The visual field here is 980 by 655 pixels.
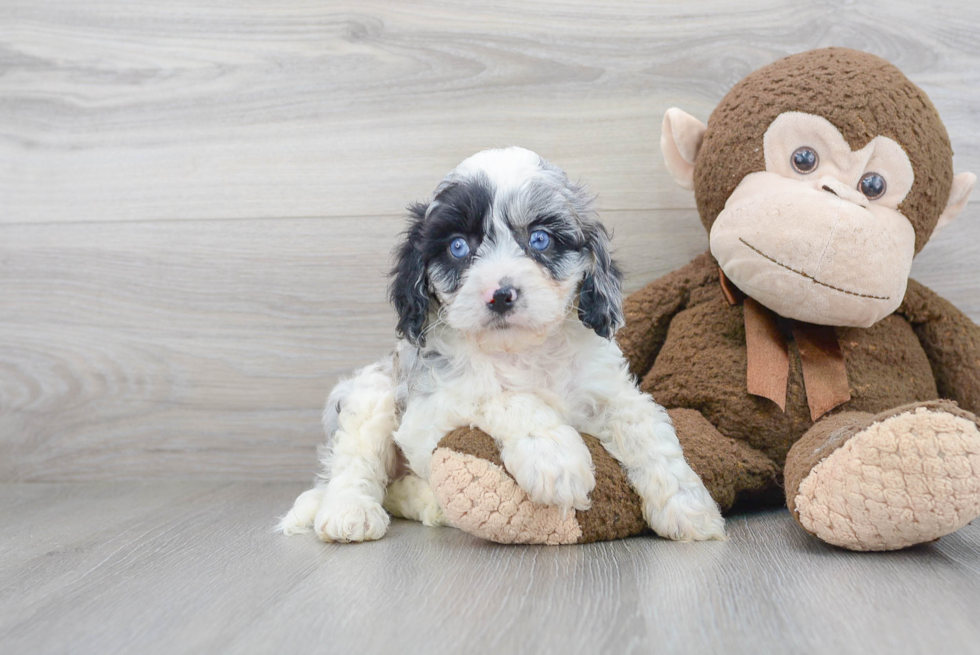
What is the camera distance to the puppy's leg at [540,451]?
1.43 metres

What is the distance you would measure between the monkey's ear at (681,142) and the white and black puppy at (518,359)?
40cm

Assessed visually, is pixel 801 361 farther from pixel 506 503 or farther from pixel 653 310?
pixel 506 503

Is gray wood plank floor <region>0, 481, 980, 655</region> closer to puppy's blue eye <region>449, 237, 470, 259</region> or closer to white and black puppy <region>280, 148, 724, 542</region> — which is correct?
white and black puppy <region>280, 148, 724, 542</region>

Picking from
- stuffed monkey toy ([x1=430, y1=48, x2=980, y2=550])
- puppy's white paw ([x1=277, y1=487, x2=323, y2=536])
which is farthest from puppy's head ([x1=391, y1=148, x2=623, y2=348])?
puppy's white paw ([x1=277, y1=487, x2=323, y2=536])

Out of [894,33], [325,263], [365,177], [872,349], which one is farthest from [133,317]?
[894,33]

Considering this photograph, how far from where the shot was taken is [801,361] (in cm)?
182

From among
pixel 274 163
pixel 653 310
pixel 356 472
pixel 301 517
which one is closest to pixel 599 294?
pixel 653 310

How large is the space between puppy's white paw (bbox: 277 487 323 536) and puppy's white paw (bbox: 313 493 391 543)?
0.26 feet

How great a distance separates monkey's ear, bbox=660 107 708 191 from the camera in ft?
6.44

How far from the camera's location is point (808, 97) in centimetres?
176

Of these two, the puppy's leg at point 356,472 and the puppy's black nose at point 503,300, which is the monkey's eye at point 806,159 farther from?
the puppy's leg at point 356,472

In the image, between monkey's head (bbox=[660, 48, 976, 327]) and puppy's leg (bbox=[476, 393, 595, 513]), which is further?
monkey's head (bbox=[660, 48, 976, 327])

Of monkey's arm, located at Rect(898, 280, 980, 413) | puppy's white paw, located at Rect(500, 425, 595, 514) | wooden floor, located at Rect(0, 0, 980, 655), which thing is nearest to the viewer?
puppy's white paw, located at Rect(500, 425, 595, 514)

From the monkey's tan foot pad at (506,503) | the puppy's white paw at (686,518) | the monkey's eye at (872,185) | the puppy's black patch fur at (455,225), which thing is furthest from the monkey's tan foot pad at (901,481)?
the puppy's black patch fur at (455,225)
